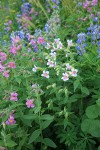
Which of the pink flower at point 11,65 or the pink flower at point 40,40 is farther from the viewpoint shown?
the pink flower at point 40,40

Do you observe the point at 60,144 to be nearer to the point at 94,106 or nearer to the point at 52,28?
the point at 94,106

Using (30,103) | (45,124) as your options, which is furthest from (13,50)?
(45,124)

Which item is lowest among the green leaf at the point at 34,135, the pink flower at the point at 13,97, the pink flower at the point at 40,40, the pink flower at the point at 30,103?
the green leaf at the point at 34,135

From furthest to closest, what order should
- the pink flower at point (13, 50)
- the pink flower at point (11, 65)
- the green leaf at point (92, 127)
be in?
the pink flower at point (13, 50) → the pink flower at point (11, 65) → the green leaf at point (92, 127)

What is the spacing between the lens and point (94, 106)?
8.40ft

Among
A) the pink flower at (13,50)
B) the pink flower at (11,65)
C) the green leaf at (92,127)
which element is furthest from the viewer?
the pink flower at (13,50)

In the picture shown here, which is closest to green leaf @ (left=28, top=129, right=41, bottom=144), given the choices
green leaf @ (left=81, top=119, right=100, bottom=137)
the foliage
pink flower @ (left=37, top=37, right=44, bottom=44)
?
the foliage

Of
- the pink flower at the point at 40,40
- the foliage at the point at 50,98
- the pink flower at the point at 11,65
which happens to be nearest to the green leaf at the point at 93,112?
the foliage at the point at 50,98

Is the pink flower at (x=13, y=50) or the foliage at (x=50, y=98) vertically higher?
the pink flower at (x=13, y=50)

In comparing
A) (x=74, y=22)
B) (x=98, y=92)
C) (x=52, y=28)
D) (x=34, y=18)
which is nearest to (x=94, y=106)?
(x=98, y=92)

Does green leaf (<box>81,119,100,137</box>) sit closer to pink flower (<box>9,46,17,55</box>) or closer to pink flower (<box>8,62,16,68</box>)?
pink flower (<box>8,62,16,68</box>)

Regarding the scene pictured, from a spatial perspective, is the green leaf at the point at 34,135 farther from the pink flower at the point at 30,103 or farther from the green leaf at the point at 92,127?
the green leaf at the point at 92,127

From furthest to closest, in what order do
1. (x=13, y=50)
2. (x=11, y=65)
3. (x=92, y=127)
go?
(x=13, y=50)
(x=11, y=65)
(x=92, y=127)

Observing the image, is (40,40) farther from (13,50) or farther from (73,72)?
(73,72)
